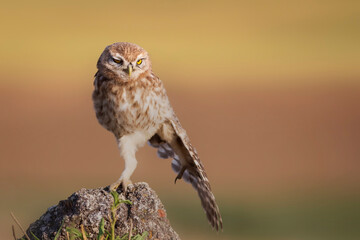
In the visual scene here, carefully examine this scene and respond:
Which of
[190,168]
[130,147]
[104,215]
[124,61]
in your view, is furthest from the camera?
[190,168]

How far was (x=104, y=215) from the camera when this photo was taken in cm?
389

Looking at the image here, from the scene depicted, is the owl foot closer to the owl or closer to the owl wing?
the owl

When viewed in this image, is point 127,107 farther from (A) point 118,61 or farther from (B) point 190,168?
(B) point 190,168

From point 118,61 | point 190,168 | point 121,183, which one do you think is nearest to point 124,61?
point 118,61

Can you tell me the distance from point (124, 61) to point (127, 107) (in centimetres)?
Answer: 46

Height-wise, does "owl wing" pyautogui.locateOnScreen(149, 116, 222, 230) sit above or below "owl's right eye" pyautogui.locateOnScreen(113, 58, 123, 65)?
below

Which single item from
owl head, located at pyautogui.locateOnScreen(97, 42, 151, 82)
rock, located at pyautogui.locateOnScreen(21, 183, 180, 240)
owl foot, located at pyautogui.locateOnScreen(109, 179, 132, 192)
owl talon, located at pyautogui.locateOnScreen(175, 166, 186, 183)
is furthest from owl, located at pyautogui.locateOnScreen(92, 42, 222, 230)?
rock, located at pyautogui.locateOnScreen(21, 183, 180, 240)

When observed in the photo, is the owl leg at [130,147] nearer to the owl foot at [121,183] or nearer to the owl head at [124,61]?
the owl foot at [121,183]

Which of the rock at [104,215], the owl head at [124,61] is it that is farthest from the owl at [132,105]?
the rock at [104,215]

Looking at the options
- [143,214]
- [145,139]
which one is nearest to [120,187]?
[143,214]

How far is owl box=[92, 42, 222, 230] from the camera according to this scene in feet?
15.8

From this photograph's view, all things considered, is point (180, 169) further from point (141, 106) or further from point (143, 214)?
point (143, 214)

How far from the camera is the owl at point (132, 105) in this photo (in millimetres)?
4824

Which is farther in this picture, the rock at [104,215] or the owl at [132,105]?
the owl at [132,105]
